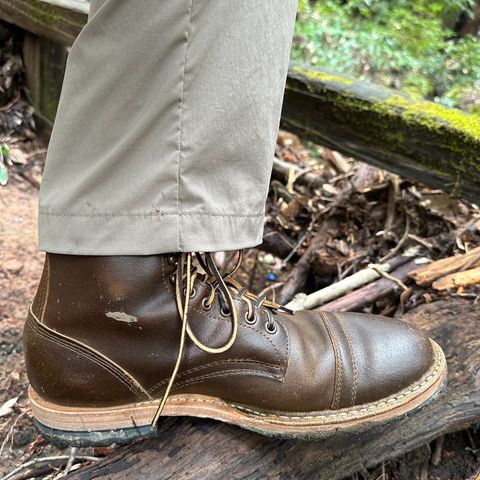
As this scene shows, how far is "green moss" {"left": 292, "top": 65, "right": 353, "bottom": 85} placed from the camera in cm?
200

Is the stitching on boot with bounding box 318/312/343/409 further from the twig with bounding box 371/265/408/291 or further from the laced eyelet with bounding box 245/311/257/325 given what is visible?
the twig with bounding box 371/265/408/291

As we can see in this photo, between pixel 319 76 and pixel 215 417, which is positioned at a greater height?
pixel 319 76

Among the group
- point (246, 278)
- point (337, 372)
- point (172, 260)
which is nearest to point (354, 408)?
point (337, 372)

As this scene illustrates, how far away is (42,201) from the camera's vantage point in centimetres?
96

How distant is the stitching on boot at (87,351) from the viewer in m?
1.01

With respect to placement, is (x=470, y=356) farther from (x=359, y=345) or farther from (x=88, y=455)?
(x=88, y=455)

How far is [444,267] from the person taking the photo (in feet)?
5.23

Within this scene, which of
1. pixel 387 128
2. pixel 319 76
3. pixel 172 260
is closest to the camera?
pixel 172 260

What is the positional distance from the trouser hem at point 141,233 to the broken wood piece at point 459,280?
2.73 ft

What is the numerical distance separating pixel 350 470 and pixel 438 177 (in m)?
1.07

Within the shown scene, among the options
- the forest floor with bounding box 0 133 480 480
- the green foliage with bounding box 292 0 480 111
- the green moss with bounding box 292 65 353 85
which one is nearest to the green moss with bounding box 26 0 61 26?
the forest floor with bounding box 0 133 480 480

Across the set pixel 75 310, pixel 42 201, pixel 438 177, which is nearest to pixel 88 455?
pixel 75 310

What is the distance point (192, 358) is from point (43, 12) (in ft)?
7.68

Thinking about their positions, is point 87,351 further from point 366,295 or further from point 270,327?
point 366,295
